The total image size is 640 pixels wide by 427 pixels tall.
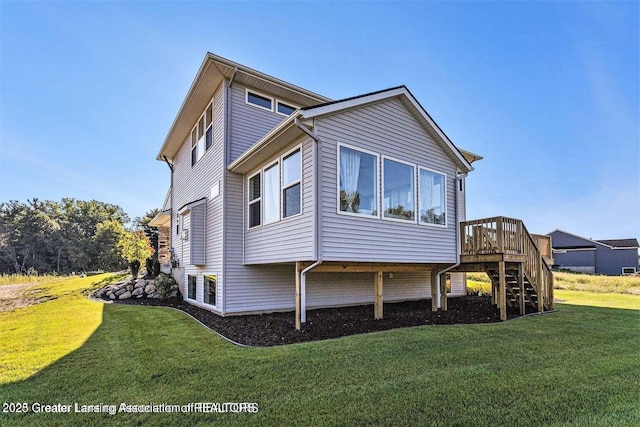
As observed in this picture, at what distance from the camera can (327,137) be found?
6.82m

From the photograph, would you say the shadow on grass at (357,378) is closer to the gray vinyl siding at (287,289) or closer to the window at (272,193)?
the gray vinyl siding at (287,289)

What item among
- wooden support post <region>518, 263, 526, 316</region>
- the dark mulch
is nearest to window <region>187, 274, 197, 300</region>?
the dark mulch

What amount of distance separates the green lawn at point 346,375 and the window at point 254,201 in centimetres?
304

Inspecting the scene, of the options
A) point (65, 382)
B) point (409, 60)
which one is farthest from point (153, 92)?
point (65, 382)

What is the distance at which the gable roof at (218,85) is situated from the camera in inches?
339

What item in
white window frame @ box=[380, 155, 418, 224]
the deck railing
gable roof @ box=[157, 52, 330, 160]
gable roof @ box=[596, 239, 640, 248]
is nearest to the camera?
white window frame @ box=[380, 155, 418, 224]

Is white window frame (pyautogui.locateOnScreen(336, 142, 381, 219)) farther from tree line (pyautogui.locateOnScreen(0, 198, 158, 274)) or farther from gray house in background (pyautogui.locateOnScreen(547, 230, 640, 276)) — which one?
gray house in background (pyautogui.locateOnScreen(547, 230, 640, 276))

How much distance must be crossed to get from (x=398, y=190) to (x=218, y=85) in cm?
593

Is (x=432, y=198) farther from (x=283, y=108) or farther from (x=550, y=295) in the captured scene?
(x=283, y=108)

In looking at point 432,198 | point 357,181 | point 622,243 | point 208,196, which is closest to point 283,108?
point 208,196

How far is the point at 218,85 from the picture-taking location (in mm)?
9641

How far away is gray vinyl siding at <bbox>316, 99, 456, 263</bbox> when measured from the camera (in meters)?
6.77

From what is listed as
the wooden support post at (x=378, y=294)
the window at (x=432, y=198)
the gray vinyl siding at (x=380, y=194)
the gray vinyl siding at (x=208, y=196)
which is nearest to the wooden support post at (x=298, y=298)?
the gray vinyl siding at (x=380, y=194)

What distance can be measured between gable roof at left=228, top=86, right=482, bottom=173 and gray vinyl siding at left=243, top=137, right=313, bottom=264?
0.31m
